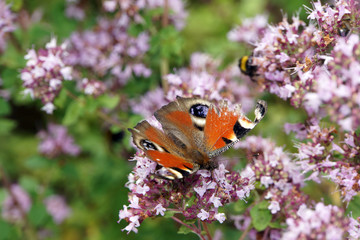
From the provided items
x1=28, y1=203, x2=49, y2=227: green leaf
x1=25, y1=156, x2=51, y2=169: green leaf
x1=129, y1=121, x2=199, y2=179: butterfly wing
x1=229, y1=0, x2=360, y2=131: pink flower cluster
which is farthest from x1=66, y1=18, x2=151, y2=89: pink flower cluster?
x1=129, y1=121, x2=199, y2=179: butterfly wing

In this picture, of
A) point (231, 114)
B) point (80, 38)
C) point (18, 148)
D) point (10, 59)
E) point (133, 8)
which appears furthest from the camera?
point (18, 148)

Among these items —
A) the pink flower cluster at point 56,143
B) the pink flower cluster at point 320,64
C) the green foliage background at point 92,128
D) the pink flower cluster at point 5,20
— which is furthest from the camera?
the pink flower cluster at point 56,143

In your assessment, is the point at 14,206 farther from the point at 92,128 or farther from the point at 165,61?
the point at 165,61

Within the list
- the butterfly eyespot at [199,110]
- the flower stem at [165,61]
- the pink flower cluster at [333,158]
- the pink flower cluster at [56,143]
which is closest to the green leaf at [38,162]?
the pink flower cluster at [56,143]

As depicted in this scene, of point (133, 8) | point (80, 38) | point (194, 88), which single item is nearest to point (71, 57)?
point (80, 38)

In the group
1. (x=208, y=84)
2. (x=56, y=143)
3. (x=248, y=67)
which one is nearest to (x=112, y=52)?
(x=56, y=143)

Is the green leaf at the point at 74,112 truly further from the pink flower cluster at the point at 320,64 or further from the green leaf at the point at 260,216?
the green leaf at the point at 260,216

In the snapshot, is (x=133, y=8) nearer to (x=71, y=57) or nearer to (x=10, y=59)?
(x=71, y=57)

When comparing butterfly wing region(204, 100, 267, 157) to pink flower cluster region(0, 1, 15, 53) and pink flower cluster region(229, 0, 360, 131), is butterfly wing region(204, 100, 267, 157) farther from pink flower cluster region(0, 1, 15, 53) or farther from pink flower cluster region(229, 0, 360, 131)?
pink flower cluster region(0, 1, 15, 53)
